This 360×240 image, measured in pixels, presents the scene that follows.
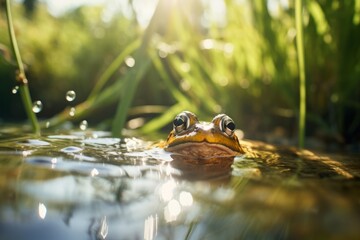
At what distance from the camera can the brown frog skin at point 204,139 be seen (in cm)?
103

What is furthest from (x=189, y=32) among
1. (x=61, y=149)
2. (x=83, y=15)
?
(x=83, y=15)

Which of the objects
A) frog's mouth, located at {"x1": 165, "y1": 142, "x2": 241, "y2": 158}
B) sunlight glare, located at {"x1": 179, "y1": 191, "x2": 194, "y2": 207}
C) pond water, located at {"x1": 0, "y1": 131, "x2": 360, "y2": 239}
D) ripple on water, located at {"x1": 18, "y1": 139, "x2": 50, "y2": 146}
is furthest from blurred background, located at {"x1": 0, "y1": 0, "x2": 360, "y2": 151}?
sunlight glare, located at {"x1": 179, "y1": 191, "x2": 194, "y2": 207}

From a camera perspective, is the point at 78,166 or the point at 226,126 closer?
the point at 78,166

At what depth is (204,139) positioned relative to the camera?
1.03m

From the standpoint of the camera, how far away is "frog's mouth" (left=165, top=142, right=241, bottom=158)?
104cm

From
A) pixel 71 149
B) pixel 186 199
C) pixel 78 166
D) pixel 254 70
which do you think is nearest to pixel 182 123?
pixel 71 149

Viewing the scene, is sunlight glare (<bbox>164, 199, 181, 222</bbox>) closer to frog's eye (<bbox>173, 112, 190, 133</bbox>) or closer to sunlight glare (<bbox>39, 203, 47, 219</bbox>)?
sunlight glare (<bbox>39, 203, 47, 219</bbox>)

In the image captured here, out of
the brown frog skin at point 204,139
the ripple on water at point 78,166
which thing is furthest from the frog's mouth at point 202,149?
the ripple on water at point 78,166

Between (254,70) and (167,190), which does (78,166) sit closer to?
(167,190)

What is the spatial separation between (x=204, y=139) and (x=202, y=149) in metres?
0.03

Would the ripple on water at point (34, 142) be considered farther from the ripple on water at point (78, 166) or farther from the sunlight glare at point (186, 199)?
the sunlight glare at point (186, 199)

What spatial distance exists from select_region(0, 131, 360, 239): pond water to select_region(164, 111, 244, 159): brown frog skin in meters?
0.19

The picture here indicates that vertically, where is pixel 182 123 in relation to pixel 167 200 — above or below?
above

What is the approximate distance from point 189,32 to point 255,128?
52cm
